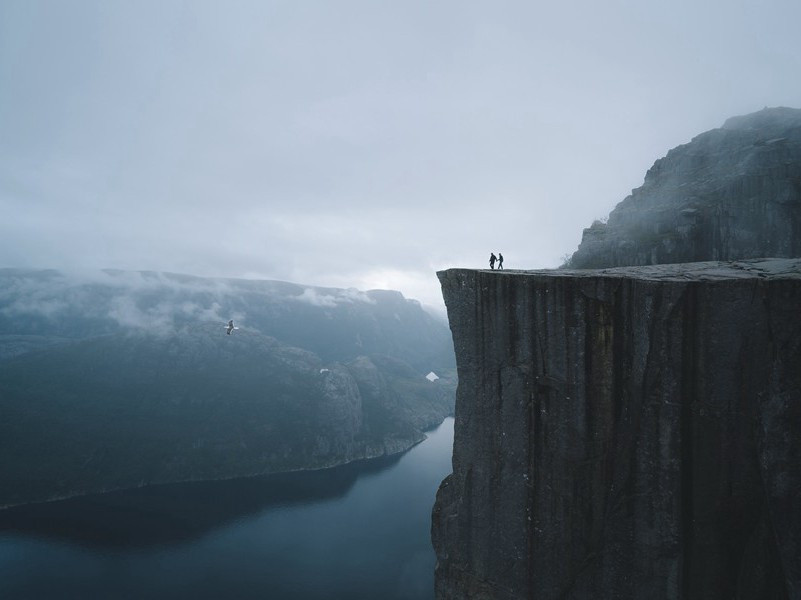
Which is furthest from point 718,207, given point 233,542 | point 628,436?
point 233,542

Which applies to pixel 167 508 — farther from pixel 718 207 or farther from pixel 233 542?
pixel 718 207

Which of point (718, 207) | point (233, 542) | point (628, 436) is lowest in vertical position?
point (233, 542)

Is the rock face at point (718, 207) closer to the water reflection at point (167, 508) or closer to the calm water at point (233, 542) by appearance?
the calm water at point (233, 542)

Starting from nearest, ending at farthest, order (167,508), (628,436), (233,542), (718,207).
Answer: (628,436) → (718,207) → (233,542) → (167,508)

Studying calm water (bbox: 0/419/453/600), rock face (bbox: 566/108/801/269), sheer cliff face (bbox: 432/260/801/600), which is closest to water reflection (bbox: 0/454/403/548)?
calm water (bbox: 0/419/453/600)

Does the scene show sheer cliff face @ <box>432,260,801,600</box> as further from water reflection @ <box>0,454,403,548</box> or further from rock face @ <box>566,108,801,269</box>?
water reflection @ <box>0,454,403,548</box>

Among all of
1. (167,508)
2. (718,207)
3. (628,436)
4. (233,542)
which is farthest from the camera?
(167,508)
